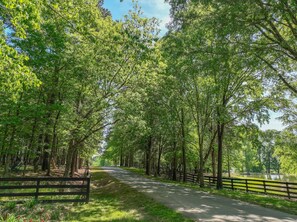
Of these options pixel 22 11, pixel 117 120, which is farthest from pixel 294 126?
pixel 22 11

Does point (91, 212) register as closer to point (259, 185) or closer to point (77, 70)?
point (77, 70)

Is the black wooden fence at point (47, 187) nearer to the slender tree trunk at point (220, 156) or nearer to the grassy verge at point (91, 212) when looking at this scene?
the grassy verge at point (91, 212)

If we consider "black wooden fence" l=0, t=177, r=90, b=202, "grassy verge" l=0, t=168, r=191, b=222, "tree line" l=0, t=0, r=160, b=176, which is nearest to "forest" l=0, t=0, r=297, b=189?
"tree line" l=0, t=0, r=160, b=176

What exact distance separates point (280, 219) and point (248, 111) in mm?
10007

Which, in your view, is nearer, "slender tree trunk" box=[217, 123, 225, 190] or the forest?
the forest

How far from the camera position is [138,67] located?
1384cm

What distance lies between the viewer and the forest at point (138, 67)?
8.05 m

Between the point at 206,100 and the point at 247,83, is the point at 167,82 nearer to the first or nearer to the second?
the point at 206,100

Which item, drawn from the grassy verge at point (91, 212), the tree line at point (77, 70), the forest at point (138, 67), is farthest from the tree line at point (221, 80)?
the grassy verge at point (91, 212)

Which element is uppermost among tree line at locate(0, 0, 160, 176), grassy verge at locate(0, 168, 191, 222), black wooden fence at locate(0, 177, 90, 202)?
tree line at locate(0, 0, 160, 176)

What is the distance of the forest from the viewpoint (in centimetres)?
805

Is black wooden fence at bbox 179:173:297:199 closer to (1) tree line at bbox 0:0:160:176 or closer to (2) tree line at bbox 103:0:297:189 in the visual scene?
(2) tree line at bbox 103:0:297:189

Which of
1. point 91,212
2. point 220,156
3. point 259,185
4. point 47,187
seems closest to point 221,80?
point 220,156

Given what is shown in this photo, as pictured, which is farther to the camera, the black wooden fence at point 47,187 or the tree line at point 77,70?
the tree line at point 77,70
